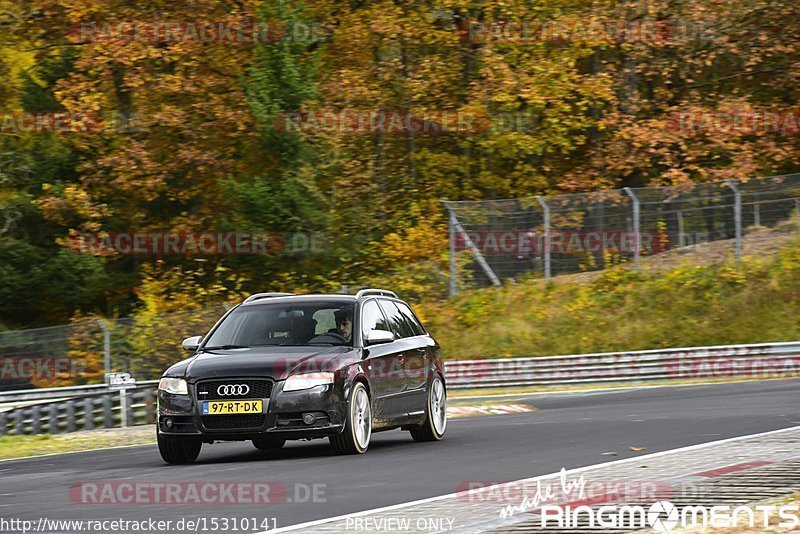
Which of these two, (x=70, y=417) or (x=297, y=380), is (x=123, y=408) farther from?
(x=297, y=380)

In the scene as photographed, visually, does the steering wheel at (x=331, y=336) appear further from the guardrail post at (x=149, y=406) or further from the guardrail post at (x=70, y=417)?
the guardrail post at (x=70, y=417)

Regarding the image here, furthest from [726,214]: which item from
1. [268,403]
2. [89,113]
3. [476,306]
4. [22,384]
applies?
[268,403]

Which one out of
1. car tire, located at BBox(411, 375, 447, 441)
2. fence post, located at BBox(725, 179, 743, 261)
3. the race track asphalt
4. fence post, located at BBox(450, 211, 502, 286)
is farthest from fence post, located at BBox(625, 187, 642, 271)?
car tire, located at BBox(411, 375, 447, 441)

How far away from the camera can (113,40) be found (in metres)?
42.9

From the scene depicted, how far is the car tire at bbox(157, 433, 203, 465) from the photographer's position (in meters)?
13.8

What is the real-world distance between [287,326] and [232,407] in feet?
4.72

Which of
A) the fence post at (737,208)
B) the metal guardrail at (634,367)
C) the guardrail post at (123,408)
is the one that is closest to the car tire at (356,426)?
the guardrail post at (123,408)

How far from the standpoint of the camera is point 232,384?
44.3 ft

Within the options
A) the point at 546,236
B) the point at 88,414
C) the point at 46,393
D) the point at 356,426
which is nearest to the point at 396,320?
the point at 356,426

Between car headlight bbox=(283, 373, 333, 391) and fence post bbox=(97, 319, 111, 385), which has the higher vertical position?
car headlight bbox=(283, 373, 333, 391)

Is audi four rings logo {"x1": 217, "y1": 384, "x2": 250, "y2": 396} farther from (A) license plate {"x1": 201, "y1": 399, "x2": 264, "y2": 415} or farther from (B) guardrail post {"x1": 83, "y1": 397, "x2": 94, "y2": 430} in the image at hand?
(B) guardrail post {"x1": 83, "y1": 397, "x2": 94, "y2": 430}

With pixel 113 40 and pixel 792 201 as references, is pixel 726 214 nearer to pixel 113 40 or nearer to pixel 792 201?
pixel 792 201

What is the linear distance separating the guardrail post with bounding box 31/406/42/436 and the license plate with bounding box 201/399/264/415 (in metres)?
10.7

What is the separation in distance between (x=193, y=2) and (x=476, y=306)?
14.9m
